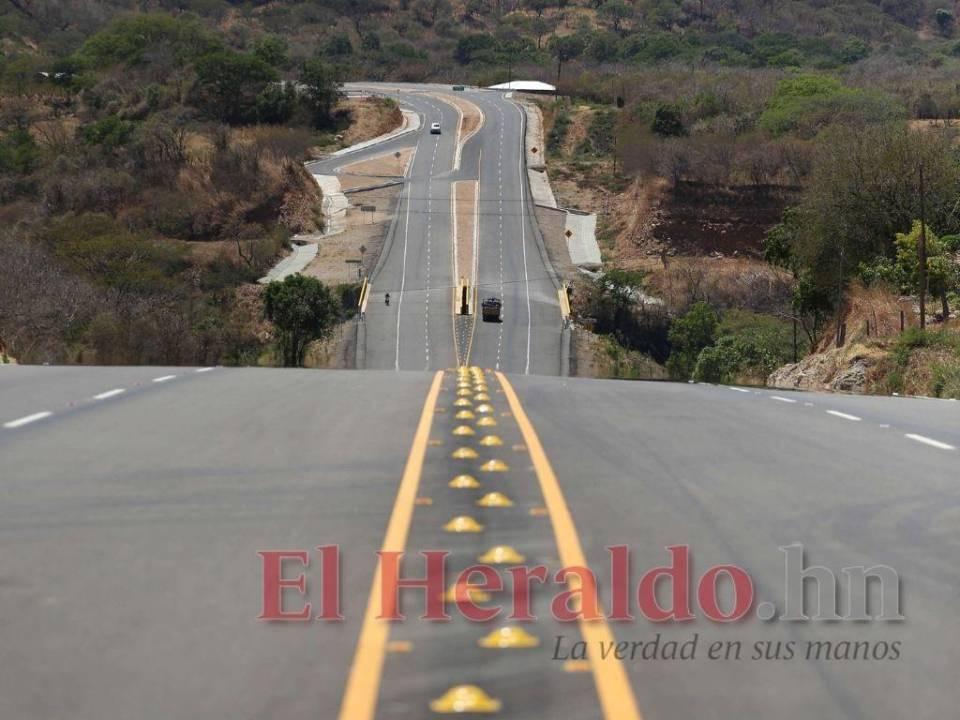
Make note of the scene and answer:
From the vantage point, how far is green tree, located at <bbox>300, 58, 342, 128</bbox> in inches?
4656

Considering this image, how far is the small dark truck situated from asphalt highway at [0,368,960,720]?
169 feet

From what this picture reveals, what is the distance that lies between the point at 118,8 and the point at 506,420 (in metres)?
195

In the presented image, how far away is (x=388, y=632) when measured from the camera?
225 inches

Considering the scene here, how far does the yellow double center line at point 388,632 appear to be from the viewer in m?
4.85

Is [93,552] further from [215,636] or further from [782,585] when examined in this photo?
[782,585]

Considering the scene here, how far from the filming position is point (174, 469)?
962 cm

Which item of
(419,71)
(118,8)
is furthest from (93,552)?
(118,8)

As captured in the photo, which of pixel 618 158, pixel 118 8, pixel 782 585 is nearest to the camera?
pixel 782 585

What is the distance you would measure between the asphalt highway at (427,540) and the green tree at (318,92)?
353 ft

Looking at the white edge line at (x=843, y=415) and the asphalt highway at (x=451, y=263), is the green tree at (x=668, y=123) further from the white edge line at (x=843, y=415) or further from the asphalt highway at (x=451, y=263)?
the white edge line at (x=843, y=415)

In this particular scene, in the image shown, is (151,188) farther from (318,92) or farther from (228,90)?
(318,92)

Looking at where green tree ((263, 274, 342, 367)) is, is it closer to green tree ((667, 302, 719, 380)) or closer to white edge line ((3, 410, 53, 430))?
green tree ((667, 302, 719, 380))

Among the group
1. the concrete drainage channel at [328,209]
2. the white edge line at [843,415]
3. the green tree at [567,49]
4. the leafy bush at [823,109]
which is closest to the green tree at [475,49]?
the green tree at [567,49]

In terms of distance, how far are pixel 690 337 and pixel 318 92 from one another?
2663 inches
